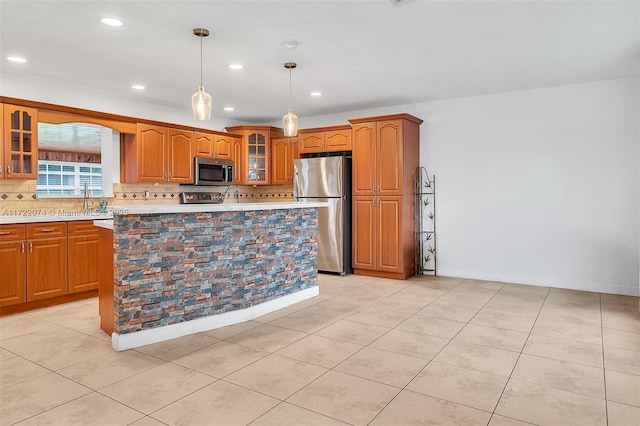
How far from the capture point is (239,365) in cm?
275

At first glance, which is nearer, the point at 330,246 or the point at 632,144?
the point at 632,144

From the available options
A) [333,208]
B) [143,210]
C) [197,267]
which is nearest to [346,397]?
[197,267]

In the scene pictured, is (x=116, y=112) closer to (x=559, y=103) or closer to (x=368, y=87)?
(x=368, y=87)

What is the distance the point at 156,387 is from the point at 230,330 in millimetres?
1078

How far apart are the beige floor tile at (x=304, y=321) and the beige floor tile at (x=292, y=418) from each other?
130 centimetres

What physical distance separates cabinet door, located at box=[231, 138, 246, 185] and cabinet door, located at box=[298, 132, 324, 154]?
3.67 ft

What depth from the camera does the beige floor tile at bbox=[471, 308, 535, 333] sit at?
3561 mm

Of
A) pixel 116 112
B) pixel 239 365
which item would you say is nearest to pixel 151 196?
pixel 116 112

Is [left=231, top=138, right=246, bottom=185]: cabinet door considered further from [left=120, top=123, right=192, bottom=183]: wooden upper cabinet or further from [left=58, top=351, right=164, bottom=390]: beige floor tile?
[left=58, top=351, right=164, bottom=390]: beige floor tile

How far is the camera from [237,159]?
6879mm

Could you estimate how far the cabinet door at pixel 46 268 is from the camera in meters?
4.11

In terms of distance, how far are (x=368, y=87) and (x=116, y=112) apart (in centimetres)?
337

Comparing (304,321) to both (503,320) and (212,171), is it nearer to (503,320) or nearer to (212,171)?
(503,320)

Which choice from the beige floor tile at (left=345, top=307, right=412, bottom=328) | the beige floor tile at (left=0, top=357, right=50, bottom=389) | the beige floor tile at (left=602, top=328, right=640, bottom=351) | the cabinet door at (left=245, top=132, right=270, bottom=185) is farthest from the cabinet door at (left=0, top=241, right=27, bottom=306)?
the beige floor tile at (left=602, top=328, right=640, bottom=351)
